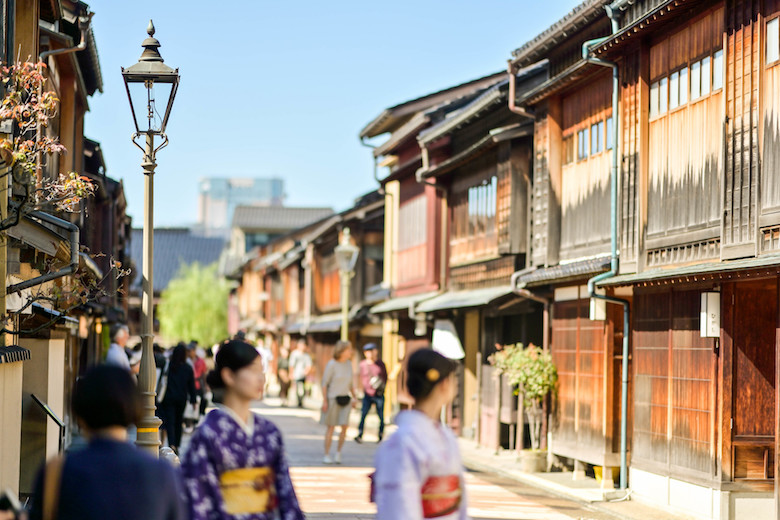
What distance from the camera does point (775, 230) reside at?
12.6 metres

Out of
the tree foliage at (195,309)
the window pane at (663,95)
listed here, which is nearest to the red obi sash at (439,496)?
the window pane at (663,95)

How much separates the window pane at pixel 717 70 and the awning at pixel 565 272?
3.67 metres

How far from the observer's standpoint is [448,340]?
88.1ft

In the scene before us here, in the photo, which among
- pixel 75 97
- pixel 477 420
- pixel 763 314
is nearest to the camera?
pixel 763 314

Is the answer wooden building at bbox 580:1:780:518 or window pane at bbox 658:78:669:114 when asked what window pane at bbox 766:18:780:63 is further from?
window pane at bbox 658:78:669:114

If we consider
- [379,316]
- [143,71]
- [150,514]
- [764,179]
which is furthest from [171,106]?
[379,316]

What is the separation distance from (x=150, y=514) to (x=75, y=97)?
61.1 ft

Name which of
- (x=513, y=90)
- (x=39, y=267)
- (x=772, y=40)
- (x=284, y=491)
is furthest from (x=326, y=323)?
(x=284, y=491)

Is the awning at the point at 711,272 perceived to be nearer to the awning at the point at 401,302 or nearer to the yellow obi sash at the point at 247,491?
the yellow obi sash at the point at 247,491

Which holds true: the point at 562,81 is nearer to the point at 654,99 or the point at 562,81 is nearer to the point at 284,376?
the point at 654,99

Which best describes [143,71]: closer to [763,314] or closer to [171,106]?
[171,106]

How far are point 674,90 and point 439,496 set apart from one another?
11.2 m

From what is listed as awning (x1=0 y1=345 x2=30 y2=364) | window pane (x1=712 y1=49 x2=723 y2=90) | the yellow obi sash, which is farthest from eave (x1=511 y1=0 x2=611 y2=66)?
the yellow obi sash

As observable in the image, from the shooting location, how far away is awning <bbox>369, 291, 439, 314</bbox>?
29934mm
